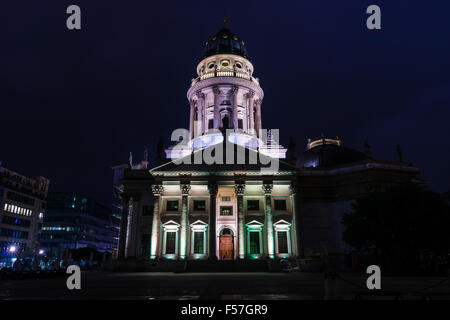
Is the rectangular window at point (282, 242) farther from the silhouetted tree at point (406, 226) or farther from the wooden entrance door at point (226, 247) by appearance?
the silhouetted tree at point (406, 226)

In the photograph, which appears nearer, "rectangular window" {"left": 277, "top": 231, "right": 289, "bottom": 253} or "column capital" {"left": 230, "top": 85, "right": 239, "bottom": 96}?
"rectangular window" {"left": 277, "top": 231, "right": 289, "bottom": 253}

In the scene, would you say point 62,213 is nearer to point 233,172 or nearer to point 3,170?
point 3,170

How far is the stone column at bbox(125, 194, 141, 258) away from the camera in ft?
155

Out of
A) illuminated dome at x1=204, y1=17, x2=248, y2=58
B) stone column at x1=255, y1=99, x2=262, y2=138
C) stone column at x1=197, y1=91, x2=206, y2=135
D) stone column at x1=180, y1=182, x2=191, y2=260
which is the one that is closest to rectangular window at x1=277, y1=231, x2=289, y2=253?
stone column at x1=180, y1=182, x2=191, y2=260

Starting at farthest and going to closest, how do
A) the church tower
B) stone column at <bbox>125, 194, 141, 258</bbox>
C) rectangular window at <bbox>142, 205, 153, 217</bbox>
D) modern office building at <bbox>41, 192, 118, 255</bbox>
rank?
modern office building at <bbox>41, 192, 118, 255</bbox> → the church tower → rectangular window at <bbox>142, 205, 153, 217</bbox> → stone column at <bbox>125, 194, 141, 258</bbox>

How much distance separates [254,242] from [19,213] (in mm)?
67372

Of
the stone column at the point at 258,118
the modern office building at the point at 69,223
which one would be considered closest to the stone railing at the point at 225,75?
the stone column at the point at 258,118

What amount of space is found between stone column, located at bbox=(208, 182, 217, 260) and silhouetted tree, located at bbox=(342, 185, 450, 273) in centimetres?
1769

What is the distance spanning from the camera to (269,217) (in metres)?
43.1

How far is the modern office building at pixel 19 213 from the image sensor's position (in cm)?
7550

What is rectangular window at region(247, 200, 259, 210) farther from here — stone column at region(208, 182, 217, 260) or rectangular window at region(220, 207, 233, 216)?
stone column at region(208, 182, 217, 260)

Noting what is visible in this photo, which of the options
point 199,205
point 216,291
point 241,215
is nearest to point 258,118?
point 199,205

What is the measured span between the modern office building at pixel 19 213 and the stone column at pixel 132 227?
146 feet

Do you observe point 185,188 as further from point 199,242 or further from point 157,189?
point 199,242
